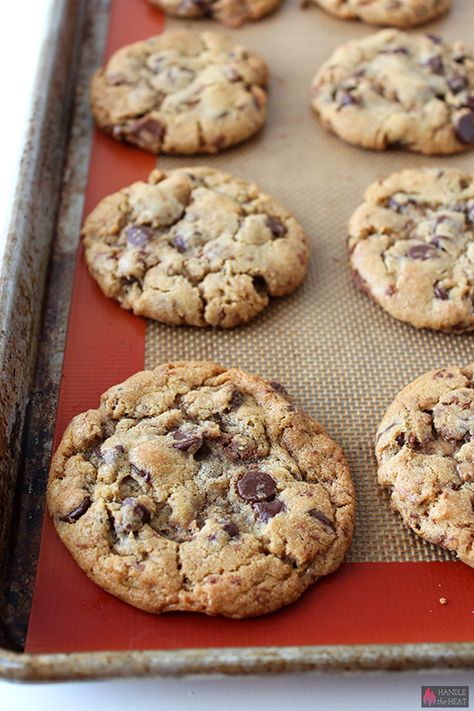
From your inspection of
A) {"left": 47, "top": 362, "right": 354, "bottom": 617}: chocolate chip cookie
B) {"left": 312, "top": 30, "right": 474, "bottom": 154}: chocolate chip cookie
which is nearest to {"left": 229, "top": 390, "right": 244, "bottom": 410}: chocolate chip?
{"left": 47, "top": 362, "right": 354, "bottom": 617}: chocolate chip cookie

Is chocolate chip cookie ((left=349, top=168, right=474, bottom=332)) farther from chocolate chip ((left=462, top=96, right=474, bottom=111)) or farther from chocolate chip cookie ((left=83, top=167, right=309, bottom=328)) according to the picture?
chocolate chip ((left=462, top=96, right=474, bottom=111))

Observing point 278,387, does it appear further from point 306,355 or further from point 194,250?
point 194,250

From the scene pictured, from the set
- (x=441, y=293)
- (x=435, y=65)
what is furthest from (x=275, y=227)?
(x=435, y=65)

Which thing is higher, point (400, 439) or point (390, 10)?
point (390, 10)

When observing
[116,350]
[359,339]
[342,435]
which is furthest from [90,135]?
[342,435]

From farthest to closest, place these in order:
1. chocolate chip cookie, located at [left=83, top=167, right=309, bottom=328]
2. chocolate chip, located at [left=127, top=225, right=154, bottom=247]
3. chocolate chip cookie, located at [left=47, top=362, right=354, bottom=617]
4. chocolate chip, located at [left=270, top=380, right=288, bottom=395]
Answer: chocolate chip, located at [left=127, top=225, right=154, bottom=247] → chocolate chip cookie, located at [left=83, top=167, right=309, bottom=328] → chocolate chip, located at [left=270, top=380, right=288, bottom=395] → chocolate chip cookie, located at [left=47, top=362, right=354, bottom=617]

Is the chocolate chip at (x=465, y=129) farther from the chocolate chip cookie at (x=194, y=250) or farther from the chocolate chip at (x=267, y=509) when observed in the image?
the chocolate chip at (x=267, y=509)

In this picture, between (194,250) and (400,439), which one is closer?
(400,439)
